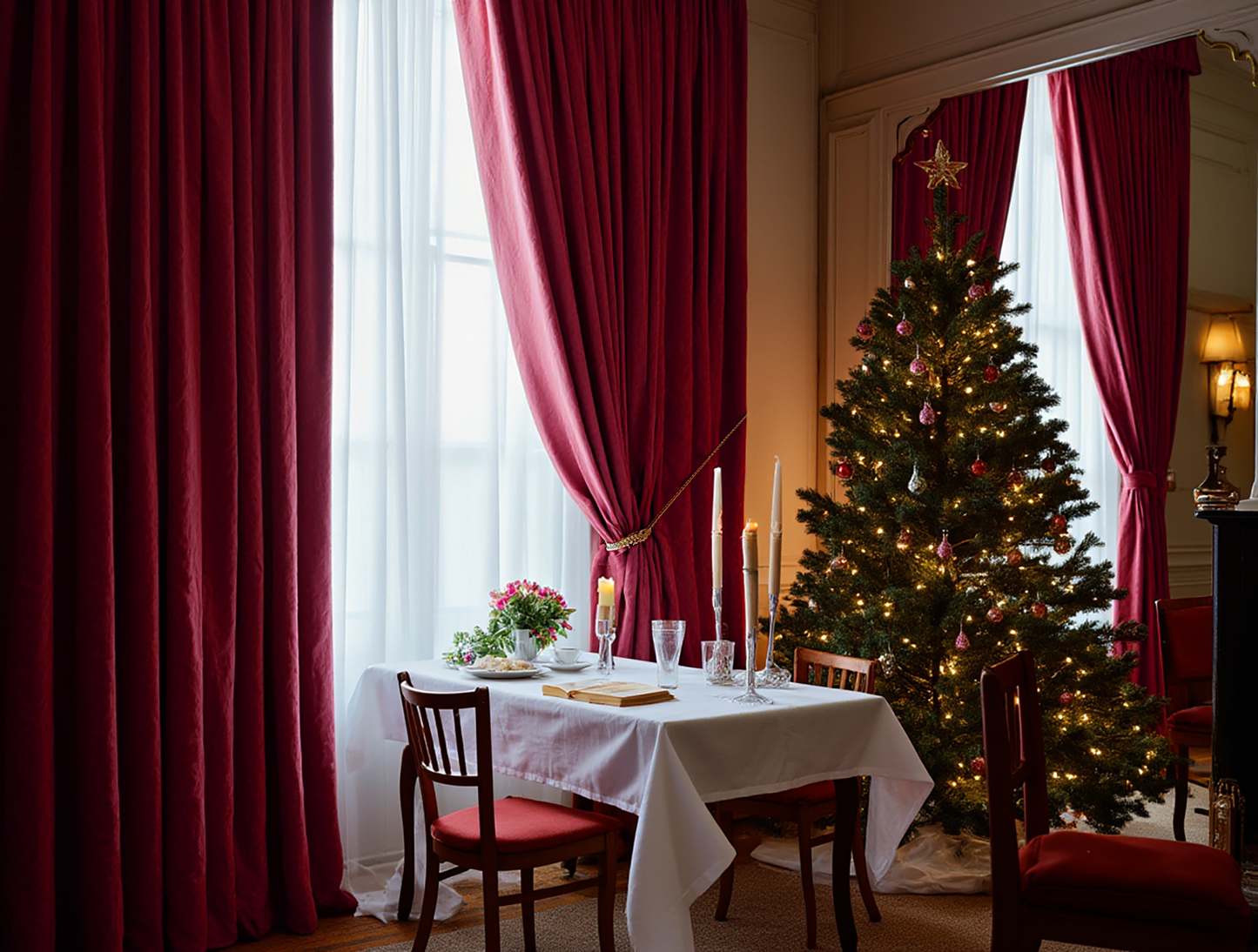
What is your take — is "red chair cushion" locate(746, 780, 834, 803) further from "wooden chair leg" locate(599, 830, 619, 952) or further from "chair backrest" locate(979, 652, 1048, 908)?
"chair backrest" locate(979, 652, 1048, 908)

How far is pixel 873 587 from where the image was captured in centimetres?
421

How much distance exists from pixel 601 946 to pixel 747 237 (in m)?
3.18

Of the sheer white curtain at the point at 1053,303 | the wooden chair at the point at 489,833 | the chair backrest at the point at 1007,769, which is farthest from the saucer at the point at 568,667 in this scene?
the sheer white curtain at the point at 1053,303

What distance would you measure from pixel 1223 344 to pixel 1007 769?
8.04 ft

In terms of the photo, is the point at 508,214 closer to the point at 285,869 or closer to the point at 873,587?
the point at 873,587

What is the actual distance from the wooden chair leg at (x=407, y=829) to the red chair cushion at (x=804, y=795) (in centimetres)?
100

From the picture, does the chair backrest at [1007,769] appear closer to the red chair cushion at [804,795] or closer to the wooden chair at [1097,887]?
the wooden chair at [1097,887]

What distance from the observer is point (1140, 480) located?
4633mm

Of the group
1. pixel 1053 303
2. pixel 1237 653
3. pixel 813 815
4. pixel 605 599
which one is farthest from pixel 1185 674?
pixel 605 599

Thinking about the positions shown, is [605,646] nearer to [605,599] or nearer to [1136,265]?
[605,599]

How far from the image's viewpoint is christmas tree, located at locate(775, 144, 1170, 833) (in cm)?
396

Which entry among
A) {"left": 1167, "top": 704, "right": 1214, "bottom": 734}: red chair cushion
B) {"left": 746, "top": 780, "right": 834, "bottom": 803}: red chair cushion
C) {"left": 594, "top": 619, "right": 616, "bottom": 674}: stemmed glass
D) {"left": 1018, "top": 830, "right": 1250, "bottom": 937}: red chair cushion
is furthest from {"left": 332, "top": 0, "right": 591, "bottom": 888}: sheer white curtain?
{"left": 1167, "top": 704, "right": 1214, "bottom": 734}: red chair cushion

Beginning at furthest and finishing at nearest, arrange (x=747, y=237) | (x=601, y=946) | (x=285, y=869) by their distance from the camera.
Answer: (x=747, y=237)
(x=285, y=869)
(x=601, y=946)

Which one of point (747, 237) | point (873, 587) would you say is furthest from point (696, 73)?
point (873, 587)
